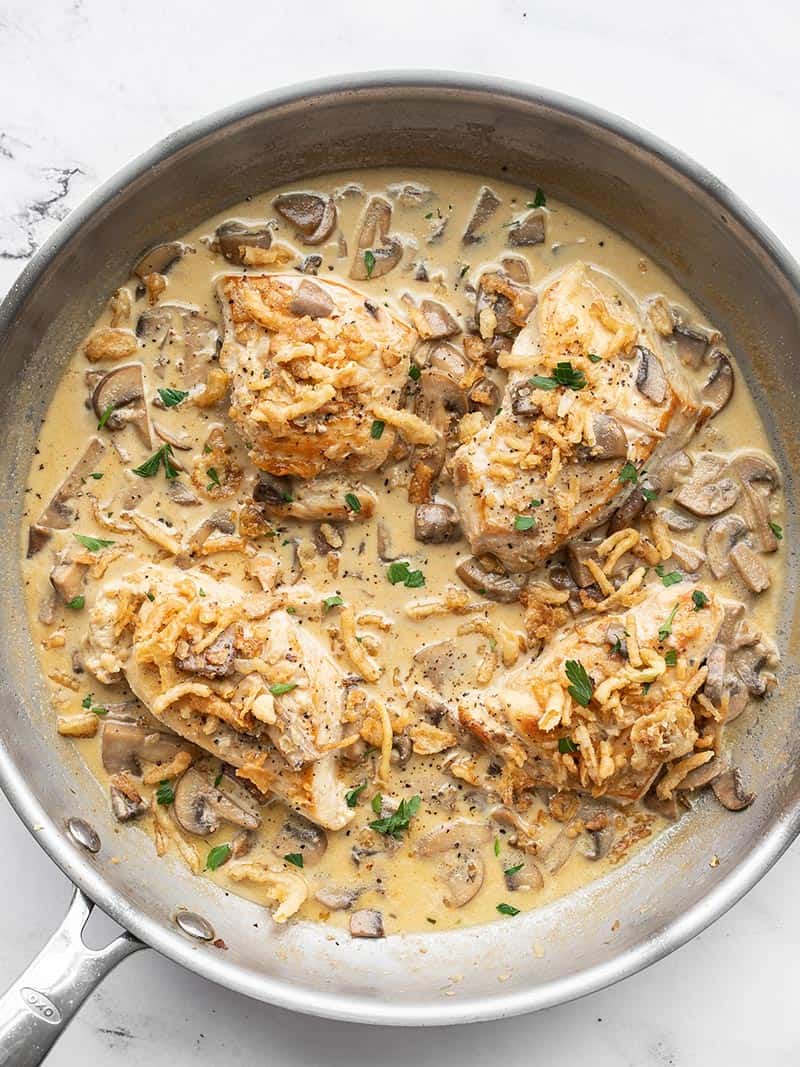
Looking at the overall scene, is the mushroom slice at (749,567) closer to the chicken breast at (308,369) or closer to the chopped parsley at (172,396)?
the chicken breast at (308,369)

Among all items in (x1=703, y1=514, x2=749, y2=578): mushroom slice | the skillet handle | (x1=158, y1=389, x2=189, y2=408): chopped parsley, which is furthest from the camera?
(x1=703, y1=514, x2=749, y2=578): mushroom slice

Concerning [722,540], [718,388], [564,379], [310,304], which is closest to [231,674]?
[310,304]

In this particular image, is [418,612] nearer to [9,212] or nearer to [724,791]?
[724,791]

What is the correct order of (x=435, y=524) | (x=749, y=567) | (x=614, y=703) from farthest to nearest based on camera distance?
(x=749, y=567), (x=435, y=524), (x=614, y=703)

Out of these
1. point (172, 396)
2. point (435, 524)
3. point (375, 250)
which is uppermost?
point (375, 250)

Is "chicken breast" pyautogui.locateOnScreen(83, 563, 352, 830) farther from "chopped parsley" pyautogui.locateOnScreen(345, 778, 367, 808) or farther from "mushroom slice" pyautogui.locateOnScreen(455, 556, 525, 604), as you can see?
"mushroom slice" pyautogui.locateOnScreen(455, 556, 525, 604)

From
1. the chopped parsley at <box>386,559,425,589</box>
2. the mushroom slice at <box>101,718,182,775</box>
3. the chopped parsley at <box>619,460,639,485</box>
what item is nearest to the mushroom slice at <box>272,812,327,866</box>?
the mushroom slice at <box>101,718,182,775</box>

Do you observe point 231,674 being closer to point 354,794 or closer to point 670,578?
point 354,794

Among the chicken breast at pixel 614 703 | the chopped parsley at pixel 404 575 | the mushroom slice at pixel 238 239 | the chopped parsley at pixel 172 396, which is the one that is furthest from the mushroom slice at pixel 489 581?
the mushroom slice at pixel 238 239
